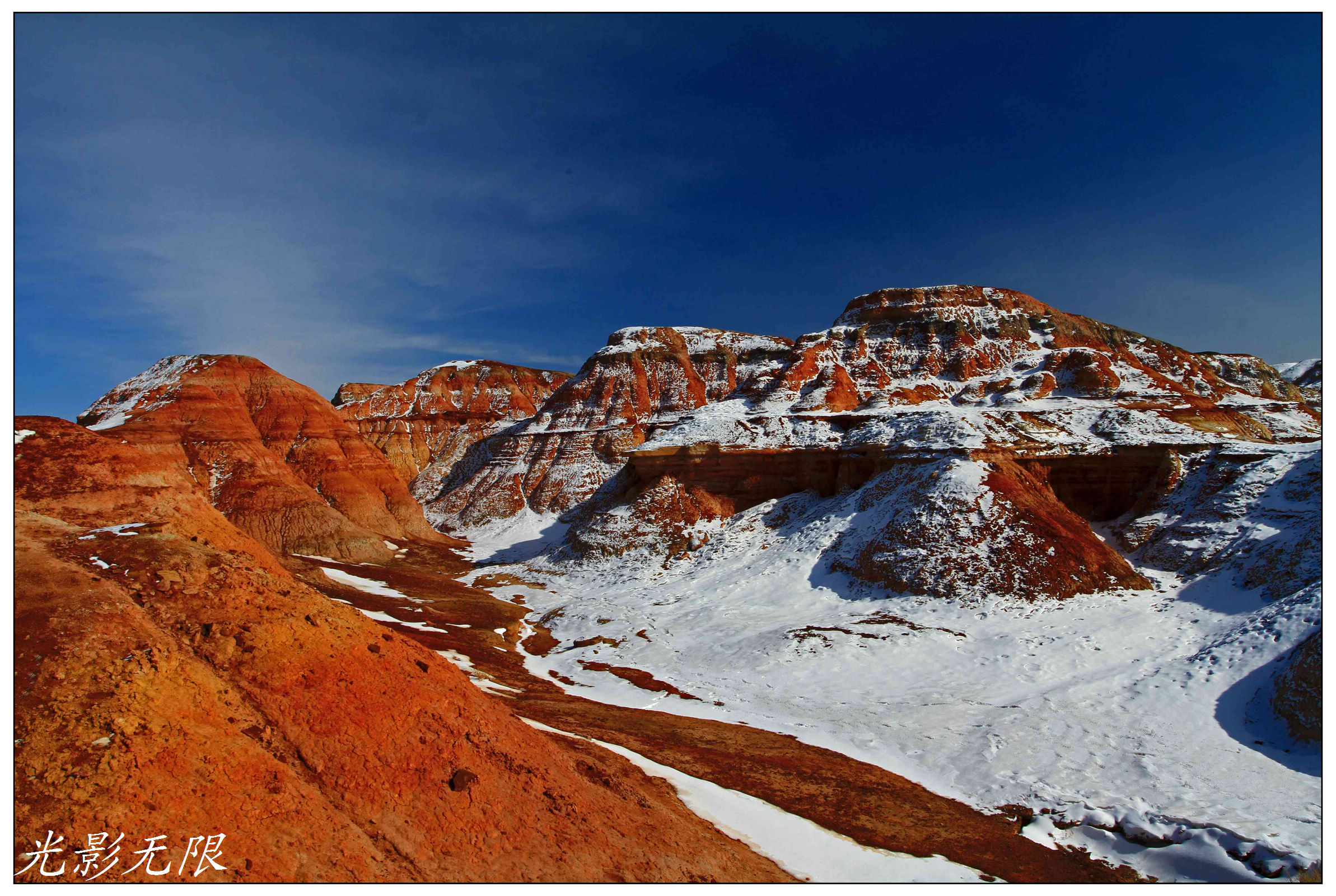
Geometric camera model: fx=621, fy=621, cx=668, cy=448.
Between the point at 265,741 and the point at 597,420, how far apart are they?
5581 cm

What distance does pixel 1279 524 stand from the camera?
21.5 metres

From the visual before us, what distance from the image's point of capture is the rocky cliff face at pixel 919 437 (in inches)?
972

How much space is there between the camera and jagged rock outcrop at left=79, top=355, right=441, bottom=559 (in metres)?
34.8

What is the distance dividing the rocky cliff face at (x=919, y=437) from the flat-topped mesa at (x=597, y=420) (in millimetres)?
228

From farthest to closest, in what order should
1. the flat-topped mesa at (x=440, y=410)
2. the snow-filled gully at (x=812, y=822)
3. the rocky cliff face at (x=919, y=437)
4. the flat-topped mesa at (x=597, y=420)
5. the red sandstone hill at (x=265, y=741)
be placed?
1. the flat-topped mesa at (x=440, y=410)
2. the flat-topped mesa at (x=597, y=420)
3. the rocky cliff face at (x=919, y=437)
4. the snow-filled gully at (x=812, y=822)
5. the red sandstone hill at (x=265, y=741)

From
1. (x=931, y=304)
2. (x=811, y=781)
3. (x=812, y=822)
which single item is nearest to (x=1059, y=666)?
(x=811, y=781)

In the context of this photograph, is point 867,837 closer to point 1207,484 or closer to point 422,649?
point 422,649

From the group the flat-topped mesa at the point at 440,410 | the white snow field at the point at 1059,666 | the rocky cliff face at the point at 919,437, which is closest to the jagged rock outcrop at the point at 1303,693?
the white snow field at the point at 1059,666

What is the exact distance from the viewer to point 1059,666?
55.8 feet

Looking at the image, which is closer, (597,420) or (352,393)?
(597,420)

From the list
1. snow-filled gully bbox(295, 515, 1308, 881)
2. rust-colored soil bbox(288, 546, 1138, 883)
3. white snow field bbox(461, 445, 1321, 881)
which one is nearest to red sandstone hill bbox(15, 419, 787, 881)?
snow-filled gully bbox(295, 515, 1308, 881)

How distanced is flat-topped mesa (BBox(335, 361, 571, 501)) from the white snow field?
48.1 meters

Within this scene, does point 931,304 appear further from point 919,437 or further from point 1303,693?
point 1303,693

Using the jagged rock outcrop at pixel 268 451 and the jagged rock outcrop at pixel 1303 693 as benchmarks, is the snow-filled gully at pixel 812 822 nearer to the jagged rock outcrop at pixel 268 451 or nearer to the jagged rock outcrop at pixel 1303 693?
the jagged rock outcrop at pixel 1303 693
